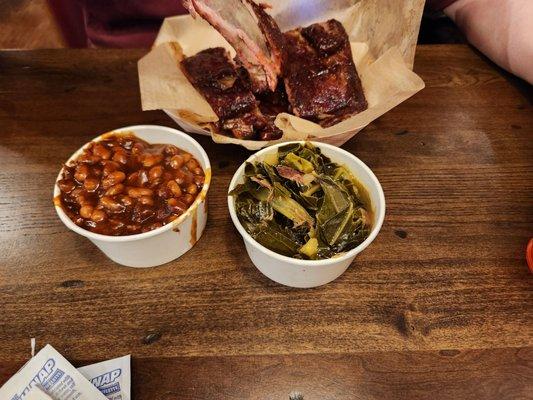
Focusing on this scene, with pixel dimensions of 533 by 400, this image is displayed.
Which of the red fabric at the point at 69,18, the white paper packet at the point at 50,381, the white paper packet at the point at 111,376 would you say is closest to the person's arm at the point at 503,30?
the white paper packet at the point at 111,376

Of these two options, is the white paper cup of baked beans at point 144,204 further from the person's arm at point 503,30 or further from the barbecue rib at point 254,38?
the person's arm at point 503,30

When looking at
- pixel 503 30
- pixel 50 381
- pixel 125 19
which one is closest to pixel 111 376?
pixel 50 381

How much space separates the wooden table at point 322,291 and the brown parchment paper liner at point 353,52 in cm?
19

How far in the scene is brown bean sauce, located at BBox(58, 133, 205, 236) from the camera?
142 centimetres

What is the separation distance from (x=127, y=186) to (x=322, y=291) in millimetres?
746

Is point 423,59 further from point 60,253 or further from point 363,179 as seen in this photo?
point 60,253

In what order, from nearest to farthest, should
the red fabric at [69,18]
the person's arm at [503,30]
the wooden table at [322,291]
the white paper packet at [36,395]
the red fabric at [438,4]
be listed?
1. the white paper packet at [36,395]
2. the wooden table at [322,291]
3. the person's arm at [503,30]
4. the red fabric at [438,4]
5. the red fabric at [69,18]

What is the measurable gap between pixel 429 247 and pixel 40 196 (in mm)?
1498

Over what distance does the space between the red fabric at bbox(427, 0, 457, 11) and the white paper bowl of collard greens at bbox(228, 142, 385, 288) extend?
1.35 m

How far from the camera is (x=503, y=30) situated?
2.10m

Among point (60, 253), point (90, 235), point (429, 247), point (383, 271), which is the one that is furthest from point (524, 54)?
point (60, 253)

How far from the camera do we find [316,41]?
1.98 meters

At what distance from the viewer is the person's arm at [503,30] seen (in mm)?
2021

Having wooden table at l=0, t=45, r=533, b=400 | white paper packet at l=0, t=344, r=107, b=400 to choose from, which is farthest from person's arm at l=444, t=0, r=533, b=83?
white paper packet at l=0, t=344, r=107, b=400
